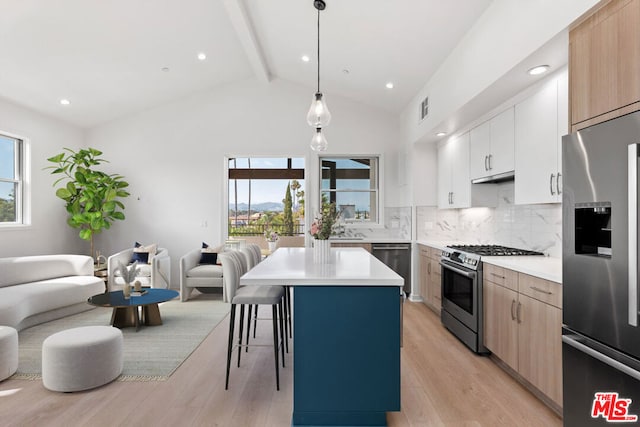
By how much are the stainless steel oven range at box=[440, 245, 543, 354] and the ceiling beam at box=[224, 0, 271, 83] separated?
3.40m

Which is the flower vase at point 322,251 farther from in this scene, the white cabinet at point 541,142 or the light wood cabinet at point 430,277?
the light wood cabinet at point 430,277

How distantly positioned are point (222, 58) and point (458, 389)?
5133 millimetres

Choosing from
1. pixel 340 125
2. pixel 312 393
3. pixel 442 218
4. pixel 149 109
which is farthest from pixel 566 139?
pixel 149 109

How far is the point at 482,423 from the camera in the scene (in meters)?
2.27

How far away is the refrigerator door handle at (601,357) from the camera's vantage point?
1644 millimetres

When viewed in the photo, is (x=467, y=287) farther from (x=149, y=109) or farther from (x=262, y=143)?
(x=149, y=109)

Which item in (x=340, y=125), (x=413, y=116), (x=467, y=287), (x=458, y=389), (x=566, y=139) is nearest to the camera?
(x=566, y=139)

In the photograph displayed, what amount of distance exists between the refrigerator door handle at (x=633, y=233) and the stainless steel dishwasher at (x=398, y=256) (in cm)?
403

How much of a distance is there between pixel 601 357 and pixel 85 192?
629 centimetres

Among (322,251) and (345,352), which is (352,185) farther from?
(345,352)

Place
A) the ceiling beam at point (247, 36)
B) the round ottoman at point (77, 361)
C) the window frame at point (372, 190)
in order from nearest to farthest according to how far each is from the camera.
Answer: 1. the round ottoman at point (77, 361)
2. the ceiling beam at point (247, 36)
3. the window frame at point (372, 190)

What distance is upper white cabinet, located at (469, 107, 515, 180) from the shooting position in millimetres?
3490

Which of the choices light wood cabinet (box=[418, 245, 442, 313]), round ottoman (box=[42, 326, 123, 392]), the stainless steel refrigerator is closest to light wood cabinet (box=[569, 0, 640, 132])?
the stainless steel refrigerator

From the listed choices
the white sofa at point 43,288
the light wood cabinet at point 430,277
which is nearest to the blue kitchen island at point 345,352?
the light wood cabinet at point 430,277
